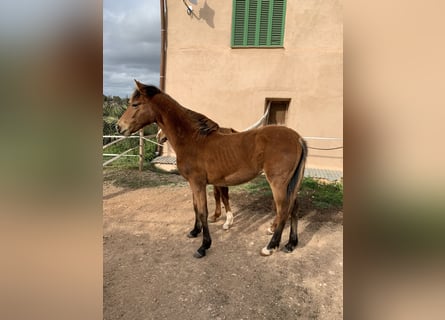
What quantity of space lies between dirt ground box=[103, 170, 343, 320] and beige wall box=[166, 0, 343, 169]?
295 cm

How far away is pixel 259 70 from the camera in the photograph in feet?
20.5

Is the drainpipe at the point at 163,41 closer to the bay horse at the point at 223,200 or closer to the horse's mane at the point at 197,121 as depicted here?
the bay horse at the point at 223,200

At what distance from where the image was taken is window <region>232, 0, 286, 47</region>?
5.95 metres

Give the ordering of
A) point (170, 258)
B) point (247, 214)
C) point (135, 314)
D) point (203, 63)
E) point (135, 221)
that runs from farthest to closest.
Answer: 1. point (203, 63)
2. point (247, 214)
3. point (135, 221)
4. point (170, 258)
5. point (135, 314)

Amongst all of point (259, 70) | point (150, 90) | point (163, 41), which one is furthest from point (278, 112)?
point (150, 90)

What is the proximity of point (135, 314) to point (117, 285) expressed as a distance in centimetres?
42

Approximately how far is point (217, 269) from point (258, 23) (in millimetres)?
5509

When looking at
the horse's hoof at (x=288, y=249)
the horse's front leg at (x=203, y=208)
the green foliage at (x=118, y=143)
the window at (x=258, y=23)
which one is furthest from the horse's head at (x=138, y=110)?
the window at (x=258, y=23)

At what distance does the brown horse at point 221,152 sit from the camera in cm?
257

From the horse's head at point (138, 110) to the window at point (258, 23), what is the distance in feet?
13.6
